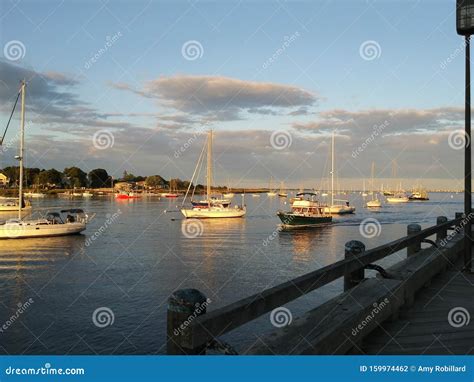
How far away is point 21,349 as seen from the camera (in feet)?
51.1

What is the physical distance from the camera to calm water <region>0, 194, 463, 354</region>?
16.4m

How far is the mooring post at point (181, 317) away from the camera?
3215 mm

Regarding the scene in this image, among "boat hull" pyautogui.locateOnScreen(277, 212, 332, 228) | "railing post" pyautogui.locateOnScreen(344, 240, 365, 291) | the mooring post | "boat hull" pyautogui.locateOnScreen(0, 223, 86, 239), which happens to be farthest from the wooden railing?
"boat hull" pyautogui.locateOnScreen(277, 212, 332, 228)

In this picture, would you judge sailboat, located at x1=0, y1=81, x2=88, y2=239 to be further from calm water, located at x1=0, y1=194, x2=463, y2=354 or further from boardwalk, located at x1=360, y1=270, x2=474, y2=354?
boardwalk, located at x1=360, y1=270, x2=474, y2=354

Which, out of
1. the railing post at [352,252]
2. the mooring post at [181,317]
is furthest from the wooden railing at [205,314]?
the railing post at [352,252]

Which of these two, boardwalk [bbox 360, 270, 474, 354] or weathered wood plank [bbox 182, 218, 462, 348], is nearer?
weathered wood plank [bbox 182, 218, 462, 348]

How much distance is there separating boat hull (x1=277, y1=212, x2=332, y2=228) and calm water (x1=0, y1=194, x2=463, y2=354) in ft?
41.0

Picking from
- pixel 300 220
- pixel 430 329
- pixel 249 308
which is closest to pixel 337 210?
pixel 300 220

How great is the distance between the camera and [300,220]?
68.4 meters

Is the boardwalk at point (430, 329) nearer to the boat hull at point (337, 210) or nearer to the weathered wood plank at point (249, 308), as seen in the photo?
the weathered wood plank at point (249, 308)

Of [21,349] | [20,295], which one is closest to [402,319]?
[21,349]

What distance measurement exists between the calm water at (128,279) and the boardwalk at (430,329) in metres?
8.02
